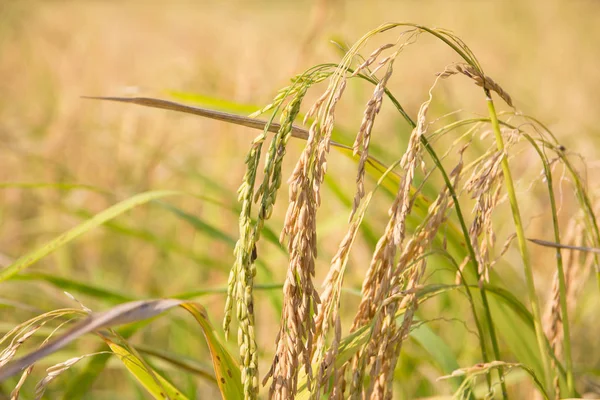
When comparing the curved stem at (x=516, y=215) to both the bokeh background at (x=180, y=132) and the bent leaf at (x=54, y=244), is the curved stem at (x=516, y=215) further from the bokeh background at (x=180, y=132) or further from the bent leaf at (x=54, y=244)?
the bent leaf at (x=54, y=244)

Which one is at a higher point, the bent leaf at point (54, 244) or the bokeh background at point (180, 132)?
the bokeh background at point (180, 132)

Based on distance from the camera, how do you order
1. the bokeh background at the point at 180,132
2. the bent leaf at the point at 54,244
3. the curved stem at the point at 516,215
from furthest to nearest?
the bokeh background at the point at 180,132, the bent leaf at the point at 54,244, the curved stem at the point at 516,215

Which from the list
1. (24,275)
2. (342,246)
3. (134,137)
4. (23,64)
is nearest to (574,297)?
(342,246)

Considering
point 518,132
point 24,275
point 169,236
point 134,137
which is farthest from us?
point 169,236

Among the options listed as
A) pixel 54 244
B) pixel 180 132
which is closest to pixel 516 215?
pixel 54 244

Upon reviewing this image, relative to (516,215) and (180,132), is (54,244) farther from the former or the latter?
(180,132)

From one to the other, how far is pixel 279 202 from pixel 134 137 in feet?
2.31

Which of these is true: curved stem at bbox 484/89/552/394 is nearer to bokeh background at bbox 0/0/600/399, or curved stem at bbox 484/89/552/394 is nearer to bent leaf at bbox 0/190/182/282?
bokeh background at bbox 0/0/600/399

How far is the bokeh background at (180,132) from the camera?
1.91 m

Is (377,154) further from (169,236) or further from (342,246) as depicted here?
(169,236)

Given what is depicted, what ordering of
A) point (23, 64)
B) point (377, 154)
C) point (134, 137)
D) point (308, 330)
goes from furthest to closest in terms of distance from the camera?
point (23, 64) < point (134, 137) < point (377, 154) < point (308, 330)

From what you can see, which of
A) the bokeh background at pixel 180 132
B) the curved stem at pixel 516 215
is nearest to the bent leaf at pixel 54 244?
the bokeh background at pixel 180 132

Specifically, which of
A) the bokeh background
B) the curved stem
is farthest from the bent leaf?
the curved stem

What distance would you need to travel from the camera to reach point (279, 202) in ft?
8.50
